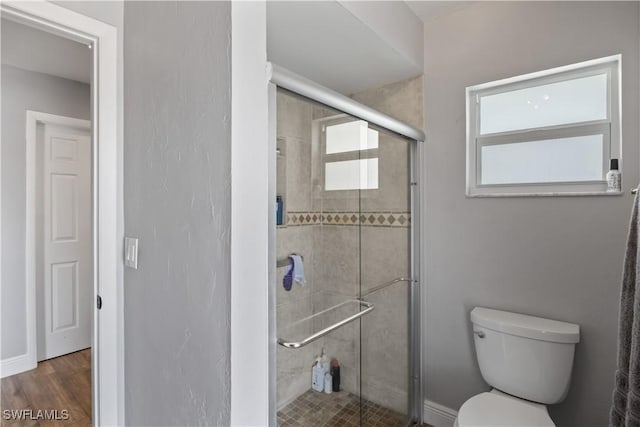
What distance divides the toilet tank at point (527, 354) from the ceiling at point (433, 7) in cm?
171

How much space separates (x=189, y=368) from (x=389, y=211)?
1.29 m

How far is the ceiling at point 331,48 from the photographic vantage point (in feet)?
4.56

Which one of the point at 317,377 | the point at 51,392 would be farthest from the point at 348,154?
the point at 51,392

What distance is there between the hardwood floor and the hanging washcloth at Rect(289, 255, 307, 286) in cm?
173

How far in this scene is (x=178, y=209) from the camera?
3.19ft

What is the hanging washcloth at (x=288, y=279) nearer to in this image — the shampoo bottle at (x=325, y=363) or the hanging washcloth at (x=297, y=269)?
the hanging washcloth at (x=297, y=269)

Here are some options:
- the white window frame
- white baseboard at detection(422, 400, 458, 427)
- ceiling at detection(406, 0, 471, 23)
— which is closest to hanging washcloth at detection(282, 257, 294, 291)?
the white window frame

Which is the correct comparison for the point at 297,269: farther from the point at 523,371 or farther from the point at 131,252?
the point at 523,371

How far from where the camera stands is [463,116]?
1850mm

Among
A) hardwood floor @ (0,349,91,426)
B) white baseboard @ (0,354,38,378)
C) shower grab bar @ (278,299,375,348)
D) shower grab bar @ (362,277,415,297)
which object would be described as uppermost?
shower grab bar @ (362,277,415,297)

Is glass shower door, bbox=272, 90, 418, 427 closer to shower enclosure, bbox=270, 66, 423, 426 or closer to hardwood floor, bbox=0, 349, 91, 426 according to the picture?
shower enclosure, bbox=270, 66, 423, 426

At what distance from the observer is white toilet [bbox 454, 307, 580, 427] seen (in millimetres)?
1365

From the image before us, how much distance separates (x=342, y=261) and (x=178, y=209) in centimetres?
85

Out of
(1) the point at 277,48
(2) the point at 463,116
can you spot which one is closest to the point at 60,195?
(1) the point at 277,48
